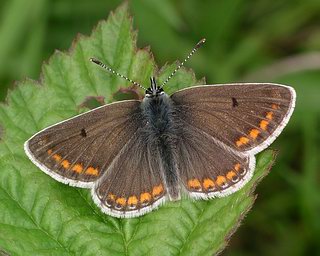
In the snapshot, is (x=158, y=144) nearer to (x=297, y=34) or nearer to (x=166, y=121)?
(x=166, y=121)

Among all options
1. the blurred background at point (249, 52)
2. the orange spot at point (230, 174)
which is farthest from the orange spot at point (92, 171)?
the blurred background at point (249, 52)

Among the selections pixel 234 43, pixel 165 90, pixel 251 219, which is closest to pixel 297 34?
pixel 234 43

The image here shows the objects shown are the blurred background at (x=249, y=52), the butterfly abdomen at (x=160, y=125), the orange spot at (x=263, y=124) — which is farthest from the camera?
the blurred background at (x=249, y=52)

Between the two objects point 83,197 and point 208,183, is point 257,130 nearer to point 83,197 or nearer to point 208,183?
point 208,183

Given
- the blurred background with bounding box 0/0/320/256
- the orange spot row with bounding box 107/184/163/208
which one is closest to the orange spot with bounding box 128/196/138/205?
the orange spot row with bounding box 107/184/163/208

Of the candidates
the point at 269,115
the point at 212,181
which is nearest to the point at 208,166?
the point at 212,181

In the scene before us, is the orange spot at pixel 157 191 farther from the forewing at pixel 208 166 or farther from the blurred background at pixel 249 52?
the blurred background at pixel 249 52
